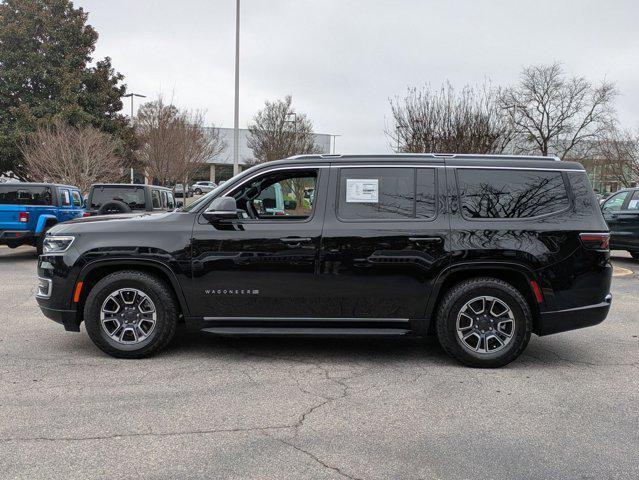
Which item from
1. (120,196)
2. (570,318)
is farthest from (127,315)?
(120,196)

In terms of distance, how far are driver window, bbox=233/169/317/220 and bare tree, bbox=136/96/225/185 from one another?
25319 mm

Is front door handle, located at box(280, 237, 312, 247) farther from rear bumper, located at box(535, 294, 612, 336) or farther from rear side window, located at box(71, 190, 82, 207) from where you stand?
rear side window, located at box(71, 190, 82, 207)

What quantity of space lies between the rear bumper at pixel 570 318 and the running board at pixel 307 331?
48.7 inches

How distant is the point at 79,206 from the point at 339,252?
431 inches

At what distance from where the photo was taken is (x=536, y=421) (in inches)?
147

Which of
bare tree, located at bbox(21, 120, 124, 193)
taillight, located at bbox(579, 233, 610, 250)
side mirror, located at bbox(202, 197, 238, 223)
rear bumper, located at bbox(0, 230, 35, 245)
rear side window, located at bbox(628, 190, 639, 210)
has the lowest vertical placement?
rear bumper, located at bbox(0, 230, 35, 245)

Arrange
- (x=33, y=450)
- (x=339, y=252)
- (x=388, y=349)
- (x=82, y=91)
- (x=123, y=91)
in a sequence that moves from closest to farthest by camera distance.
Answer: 1. (x=33, y=450)
2. (x=339, y=252)
3. (x=388, y=349)
4. (x=82, y=91)
5. (x=123, y=91)

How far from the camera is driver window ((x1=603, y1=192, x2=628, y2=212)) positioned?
12789 mm

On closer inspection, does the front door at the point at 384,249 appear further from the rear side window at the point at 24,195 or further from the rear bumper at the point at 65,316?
the rear side window at the point at 24,195

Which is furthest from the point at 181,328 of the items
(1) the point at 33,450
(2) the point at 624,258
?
(2) the point at 624,258

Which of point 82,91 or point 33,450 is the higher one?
point 82,91

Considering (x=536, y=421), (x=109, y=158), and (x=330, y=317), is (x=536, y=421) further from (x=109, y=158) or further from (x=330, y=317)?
(x=109, y=158)

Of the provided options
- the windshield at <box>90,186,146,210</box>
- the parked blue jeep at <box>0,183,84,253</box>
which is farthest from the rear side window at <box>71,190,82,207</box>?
the windshield at <box>90,186,146,210</box>

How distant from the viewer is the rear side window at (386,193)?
488 centimetres
